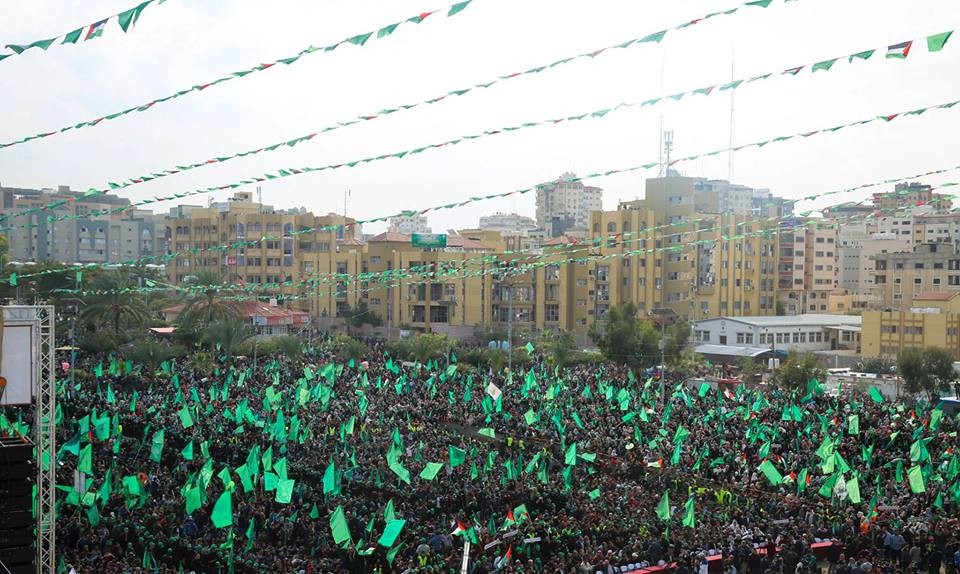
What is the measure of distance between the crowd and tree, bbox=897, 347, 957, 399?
427 cm

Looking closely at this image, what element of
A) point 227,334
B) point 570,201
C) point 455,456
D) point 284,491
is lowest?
point 284,491

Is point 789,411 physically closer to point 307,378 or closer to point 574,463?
point 574,463

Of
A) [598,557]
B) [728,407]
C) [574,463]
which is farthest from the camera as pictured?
[728,407]

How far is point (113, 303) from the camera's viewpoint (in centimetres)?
4638

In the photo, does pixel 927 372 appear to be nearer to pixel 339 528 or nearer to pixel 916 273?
pixel 339 528

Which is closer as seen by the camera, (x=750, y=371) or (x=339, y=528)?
(x=339, y=528)

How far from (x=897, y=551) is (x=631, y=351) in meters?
26.7

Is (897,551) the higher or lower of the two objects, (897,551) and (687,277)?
the lower

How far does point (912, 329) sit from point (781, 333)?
8.63 metres

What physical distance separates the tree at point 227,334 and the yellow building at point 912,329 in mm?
29234

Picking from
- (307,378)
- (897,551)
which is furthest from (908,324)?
(897,551)

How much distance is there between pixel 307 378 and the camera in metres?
34.8

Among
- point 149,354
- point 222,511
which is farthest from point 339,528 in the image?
point 149,354

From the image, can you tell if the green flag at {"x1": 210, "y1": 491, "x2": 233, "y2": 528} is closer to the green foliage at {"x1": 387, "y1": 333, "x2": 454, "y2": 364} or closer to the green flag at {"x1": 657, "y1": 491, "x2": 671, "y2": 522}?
the green flag at {"x1": 657, "y1": 491, "x2": 671, "y2": 522}
